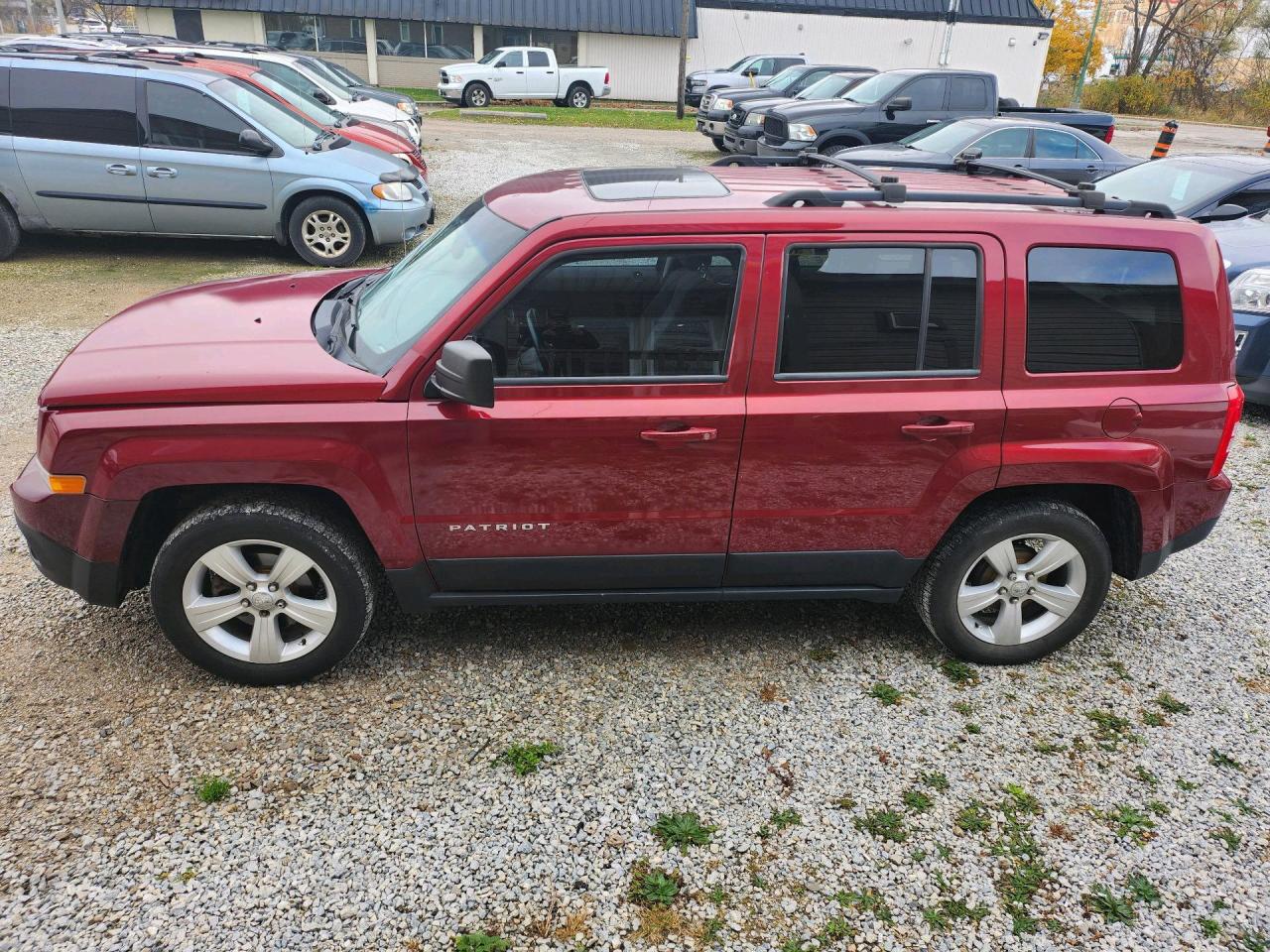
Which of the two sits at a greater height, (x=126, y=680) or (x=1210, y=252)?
(x=1210, y=252)

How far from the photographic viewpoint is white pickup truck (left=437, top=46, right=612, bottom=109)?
25656 millimetres

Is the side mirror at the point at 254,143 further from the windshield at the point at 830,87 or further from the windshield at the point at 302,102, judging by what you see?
the windshield at the point at 830,87

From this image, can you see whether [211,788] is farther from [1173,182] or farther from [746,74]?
[746,74]

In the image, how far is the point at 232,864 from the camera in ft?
8.77

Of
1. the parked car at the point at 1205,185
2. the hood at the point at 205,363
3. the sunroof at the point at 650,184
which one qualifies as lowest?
the hood at the point at 205,363

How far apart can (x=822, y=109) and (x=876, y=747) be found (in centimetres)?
1277

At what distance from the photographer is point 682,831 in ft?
9.39

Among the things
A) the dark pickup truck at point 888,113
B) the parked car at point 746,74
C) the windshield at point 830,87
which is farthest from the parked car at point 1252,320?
the parked car at point 746,74

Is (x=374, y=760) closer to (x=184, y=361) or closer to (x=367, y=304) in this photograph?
(x=184, y=361)

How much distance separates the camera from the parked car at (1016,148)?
37.7 ft

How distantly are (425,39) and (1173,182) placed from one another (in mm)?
29192

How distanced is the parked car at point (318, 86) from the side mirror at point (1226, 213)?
35.1 feet

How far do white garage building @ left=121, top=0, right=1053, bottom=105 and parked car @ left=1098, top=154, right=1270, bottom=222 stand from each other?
2713cm

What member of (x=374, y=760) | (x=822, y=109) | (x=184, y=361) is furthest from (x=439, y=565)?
(x=822, y=109)
